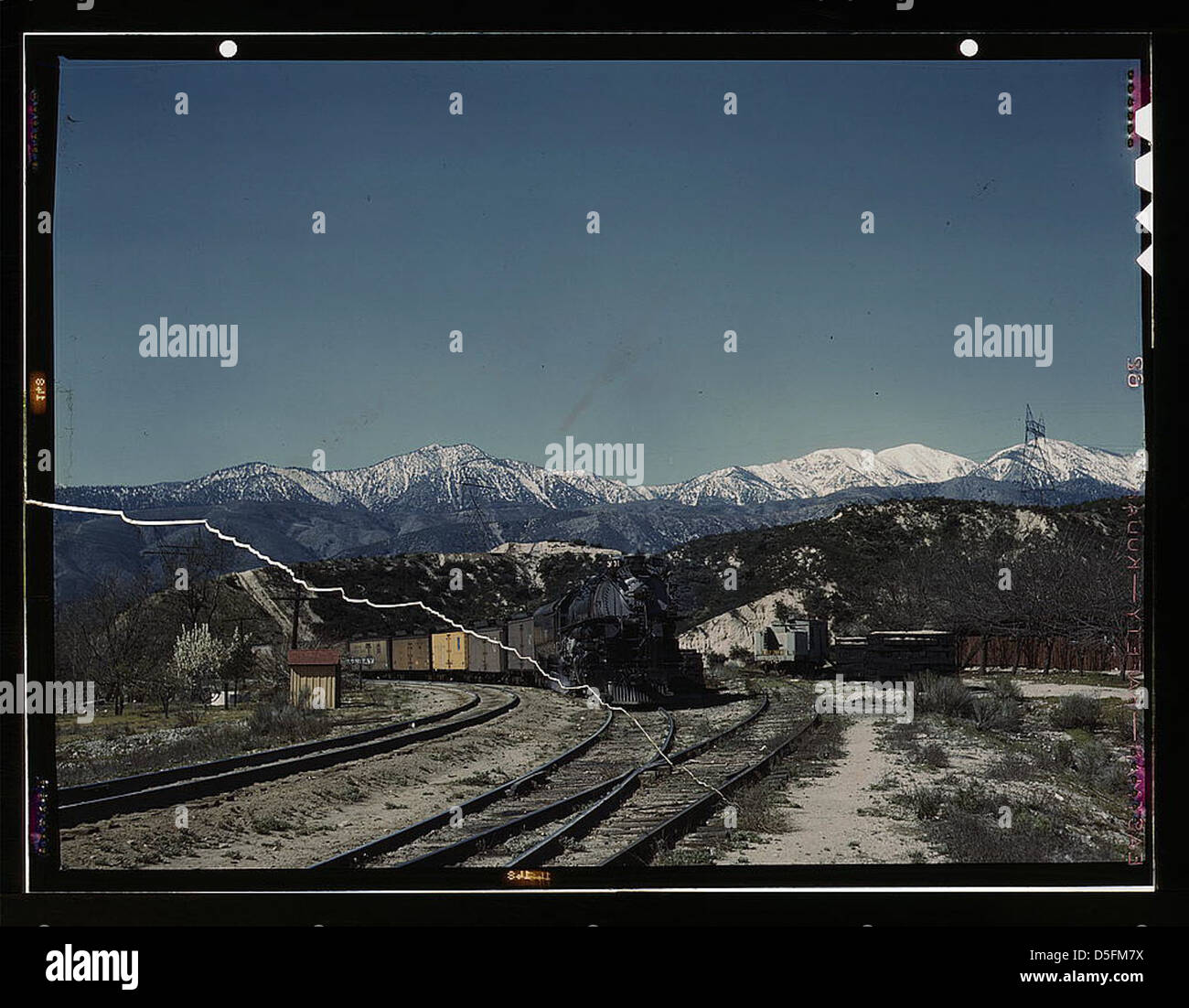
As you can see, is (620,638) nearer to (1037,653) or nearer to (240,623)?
(240,623)

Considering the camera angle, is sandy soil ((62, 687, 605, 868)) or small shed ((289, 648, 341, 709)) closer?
sandy soil ((62, 687, 605, 868))

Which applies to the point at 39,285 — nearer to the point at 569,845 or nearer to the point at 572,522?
the point at 572,522

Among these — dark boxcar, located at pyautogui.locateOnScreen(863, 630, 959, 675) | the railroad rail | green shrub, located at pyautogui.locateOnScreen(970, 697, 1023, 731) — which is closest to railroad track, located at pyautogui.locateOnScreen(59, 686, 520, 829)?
the railroad rail

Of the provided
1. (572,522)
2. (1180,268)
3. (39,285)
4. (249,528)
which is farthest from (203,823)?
(1180,268)

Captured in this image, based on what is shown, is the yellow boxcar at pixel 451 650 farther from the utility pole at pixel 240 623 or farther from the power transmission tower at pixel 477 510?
the utility pole at pixel 240 623

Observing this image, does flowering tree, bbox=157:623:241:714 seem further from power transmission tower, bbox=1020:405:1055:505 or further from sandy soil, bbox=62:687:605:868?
power transmission tower, bbox=1020:405:1055:505

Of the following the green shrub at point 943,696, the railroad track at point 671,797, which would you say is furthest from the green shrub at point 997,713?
the railroad track at point 671,797
